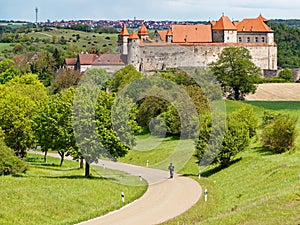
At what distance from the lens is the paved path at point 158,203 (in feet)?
73.8

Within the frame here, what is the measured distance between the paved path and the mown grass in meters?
0.55

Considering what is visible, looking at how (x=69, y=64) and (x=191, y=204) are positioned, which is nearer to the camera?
(x=191, y=204)

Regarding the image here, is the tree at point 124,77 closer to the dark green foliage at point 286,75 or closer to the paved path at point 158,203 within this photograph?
the dark green foliage at point 286,75

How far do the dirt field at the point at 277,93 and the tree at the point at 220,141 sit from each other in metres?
44.6

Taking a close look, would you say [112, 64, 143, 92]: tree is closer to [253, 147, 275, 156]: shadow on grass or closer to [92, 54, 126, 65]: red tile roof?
[92, 54, 126, 65]: red tile roof

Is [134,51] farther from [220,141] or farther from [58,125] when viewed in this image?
[58,125]

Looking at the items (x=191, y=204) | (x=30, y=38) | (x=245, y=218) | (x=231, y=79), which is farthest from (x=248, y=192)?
(x=30, y=38)

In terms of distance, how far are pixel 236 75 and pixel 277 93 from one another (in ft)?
26.0

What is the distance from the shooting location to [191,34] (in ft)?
380

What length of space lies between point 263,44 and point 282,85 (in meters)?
27.2

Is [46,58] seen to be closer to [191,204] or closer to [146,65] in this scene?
[146,65]

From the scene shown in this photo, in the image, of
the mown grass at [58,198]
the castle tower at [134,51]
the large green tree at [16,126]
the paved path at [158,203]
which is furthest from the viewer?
the castle tower at [134,51]

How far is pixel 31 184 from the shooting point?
90.7ft

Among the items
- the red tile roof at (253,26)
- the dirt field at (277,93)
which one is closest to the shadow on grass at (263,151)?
the dirt field at (277,93)
